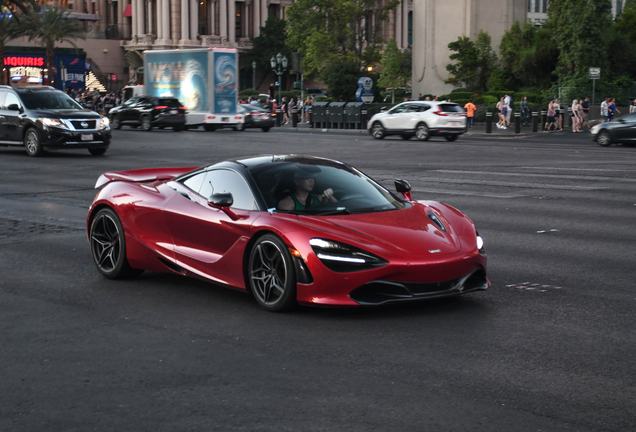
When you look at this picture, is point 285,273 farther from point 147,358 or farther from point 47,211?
point 47,211

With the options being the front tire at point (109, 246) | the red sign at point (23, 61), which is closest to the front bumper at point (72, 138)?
the front tire at point (109, 246)

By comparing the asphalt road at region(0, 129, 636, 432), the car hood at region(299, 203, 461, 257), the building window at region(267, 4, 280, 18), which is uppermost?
the building window at region(267, 4, 280, 18)

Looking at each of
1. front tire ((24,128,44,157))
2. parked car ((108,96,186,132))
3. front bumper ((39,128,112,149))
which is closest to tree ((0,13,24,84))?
parked car ((108,96,186,132))

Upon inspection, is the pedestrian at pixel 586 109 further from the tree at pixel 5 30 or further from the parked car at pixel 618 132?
the tree at pixel 5 30

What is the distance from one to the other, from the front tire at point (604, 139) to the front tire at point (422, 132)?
Result: 20.7 ft

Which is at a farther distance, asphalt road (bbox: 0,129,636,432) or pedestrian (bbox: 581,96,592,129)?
pedestrian (bbox: 581,96,592,129)

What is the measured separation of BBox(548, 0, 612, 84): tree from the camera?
1930 inches

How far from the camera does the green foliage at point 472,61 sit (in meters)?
53.5

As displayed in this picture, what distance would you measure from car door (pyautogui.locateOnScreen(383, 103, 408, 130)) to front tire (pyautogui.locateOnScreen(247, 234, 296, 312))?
28.0m

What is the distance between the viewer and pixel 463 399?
4.87 metres

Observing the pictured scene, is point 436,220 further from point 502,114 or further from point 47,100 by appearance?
point 502,114

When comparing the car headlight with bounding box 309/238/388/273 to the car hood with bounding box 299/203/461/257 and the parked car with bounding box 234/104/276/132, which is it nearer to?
the car hood with bounding box 299/203/461/257

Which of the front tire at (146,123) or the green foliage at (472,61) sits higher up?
the green foliage at (472,61)

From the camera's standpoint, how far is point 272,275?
6.91m
